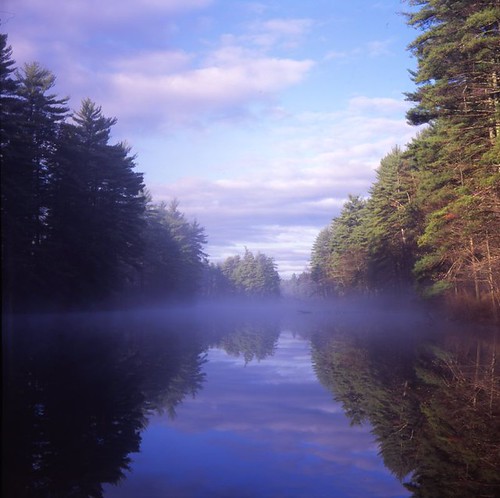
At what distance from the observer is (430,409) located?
314 inches

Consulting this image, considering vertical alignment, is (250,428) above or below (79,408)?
below

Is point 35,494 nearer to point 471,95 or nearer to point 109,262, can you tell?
point 471,95

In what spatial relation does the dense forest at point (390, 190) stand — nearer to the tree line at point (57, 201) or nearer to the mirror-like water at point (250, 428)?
the tree line at point (57, 201)

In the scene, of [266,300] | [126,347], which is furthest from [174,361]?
[266,300]

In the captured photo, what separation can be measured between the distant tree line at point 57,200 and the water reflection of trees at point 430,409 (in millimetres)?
18280

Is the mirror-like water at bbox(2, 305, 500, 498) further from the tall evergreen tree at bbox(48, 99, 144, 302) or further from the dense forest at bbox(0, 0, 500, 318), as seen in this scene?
the tall evergreen tree at bbox(48, 99, 144, 302)

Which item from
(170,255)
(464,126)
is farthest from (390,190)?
(170,255)

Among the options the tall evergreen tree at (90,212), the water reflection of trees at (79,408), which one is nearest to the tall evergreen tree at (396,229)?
the tall evergreen tree at (90,212)

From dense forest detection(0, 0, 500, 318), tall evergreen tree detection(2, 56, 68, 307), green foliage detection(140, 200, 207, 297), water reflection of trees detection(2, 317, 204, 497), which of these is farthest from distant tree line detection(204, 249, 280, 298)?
water reflection of trees detection(2, 317, 204, 497)

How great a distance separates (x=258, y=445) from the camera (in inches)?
258

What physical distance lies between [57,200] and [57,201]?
7cm

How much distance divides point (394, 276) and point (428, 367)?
125ft

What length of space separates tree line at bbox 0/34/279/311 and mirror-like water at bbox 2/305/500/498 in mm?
15328

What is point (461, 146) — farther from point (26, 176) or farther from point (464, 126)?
point (26, 176)
